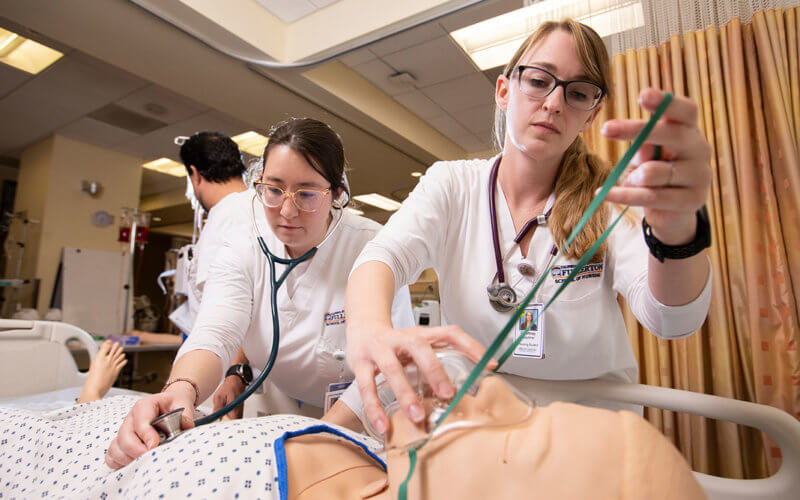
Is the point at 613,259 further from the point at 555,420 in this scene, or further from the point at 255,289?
the point at 255,289

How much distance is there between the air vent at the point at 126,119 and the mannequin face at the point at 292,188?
15.1ft

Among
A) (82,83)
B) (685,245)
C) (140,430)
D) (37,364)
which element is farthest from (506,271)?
(82,83)

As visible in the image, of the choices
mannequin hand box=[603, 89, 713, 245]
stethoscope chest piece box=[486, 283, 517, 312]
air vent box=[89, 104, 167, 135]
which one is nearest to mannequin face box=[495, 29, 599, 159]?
stethoscope chest piece box=[486, 283, 517, 312]

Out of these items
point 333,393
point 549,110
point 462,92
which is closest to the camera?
point 549,110

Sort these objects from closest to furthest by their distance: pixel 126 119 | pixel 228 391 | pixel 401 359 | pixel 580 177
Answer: pixel 401 359
pixel 580 177
pixel 228 391
pixel 126 119

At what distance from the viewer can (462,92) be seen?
4125 millimetres

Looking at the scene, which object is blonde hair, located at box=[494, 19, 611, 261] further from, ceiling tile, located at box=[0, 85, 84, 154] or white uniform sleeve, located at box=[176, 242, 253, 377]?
ceiling tile, located at box=[0, 85, 84, 154]

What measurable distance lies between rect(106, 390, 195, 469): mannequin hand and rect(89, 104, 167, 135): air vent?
4.98 metres

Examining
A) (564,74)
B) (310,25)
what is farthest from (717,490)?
(310,25)

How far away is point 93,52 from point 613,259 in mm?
3855

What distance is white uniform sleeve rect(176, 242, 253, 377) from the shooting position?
1.17 meters

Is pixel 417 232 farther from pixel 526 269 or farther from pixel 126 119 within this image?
pixel 126 119

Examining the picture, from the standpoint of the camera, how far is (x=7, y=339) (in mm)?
1993

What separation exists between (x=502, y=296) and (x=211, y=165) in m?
1.68
